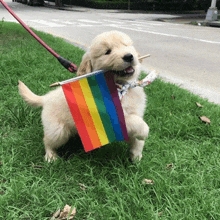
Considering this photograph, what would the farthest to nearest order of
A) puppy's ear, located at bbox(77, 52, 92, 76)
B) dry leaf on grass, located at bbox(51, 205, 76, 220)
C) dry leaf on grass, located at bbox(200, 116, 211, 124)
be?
dry leaf on grass, located at bbox(200, 116, 211, 124) < puppy's ear, located at bbox(77, 52, 92, 76) < dry leaf on grass, located at bbox(51, 205, 76, 220)

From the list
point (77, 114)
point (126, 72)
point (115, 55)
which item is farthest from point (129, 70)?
point (77, 114)

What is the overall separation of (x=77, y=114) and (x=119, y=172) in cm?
63

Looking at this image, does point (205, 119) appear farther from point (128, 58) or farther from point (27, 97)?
point (27, 97)

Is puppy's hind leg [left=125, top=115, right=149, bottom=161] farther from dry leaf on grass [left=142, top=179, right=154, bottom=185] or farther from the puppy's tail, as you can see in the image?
the puppy's tail

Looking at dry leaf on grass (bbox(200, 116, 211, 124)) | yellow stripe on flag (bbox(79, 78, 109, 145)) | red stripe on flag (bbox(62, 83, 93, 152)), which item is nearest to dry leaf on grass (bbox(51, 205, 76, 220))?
red stripe on flag (bbox(62, 83, 93, 152))

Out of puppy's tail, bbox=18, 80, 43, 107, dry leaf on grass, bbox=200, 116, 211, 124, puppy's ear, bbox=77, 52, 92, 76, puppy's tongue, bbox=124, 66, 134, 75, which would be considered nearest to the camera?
puppy's tongue, bbox=124, 66, 134, 75

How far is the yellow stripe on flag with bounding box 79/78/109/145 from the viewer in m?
1.85

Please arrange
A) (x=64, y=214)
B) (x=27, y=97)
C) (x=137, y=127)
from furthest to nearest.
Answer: (x=27, y=97) → (x=137, y=127) → (x=64, y=214)

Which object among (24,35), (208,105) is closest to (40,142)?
(208,105)

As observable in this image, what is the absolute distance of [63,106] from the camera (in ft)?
7.11

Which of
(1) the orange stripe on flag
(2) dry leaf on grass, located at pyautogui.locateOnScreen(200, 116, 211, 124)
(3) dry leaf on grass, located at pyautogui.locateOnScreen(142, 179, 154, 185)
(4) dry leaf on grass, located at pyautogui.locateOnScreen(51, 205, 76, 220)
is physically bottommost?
(2) dry leaf on grass, located at pyautogui.locateOnScreen(200, 116, 211, 124)

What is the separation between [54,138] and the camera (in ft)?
7.13

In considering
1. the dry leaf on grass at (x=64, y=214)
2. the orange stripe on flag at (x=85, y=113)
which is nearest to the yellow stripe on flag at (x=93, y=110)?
the orange stripe on flag at (x=85, y=113)

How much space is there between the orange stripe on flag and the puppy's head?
290 millimetres
